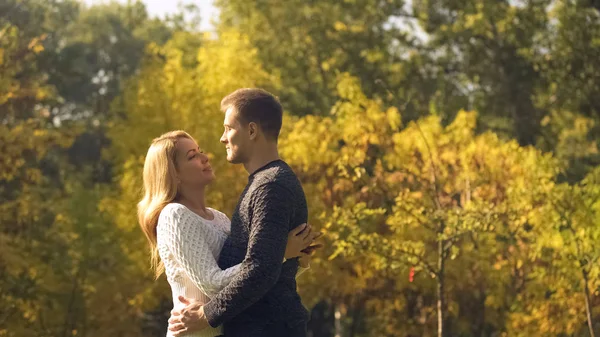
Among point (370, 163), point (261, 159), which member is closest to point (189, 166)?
point (261, 159)

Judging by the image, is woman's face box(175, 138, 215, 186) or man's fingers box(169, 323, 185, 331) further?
woman's face box(175, 138, 215, 186)

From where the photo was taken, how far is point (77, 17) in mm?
50156

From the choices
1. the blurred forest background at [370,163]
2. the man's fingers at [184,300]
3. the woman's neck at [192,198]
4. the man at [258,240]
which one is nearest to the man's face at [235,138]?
the man at [258,240]

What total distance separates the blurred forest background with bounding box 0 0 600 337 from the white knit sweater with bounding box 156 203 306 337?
13816 mm

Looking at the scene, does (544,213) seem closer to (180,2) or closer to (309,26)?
(309,26)

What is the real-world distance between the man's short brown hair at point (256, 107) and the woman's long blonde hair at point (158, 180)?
464 millimetres

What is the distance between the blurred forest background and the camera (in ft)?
66.2

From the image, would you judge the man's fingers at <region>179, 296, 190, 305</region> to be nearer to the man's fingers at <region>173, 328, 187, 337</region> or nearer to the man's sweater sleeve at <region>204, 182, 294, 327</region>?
the man's fingers at <region>173, 328, 187, 337</region>

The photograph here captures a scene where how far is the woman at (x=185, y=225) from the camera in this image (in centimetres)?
427

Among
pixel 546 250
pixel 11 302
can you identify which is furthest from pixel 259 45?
pixel 11 302

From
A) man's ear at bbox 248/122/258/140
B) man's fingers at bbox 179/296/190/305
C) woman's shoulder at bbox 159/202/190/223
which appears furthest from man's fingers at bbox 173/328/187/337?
man's ear at bbox 248/122/258/140

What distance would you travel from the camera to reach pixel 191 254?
14.1ft

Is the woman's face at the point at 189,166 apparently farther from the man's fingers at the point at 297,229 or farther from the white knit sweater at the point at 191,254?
the man's fingers at the point at 297,229

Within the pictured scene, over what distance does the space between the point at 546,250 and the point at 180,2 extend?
83.2 ft
